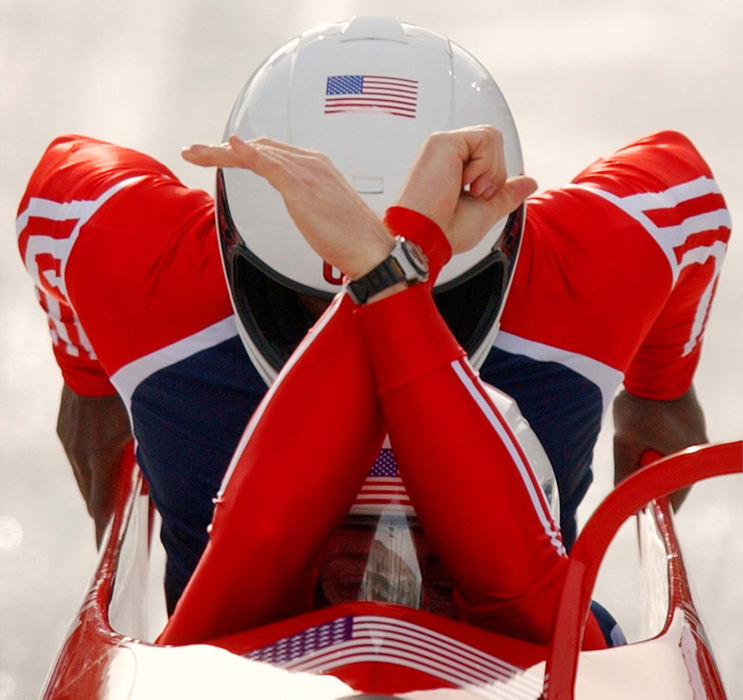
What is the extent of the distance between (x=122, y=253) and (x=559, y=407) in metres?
0.76

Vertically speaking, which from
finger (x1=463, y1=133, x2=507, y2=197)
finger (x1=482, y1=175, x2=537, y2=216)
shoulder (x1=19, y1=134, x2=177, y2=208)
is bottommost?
shoulder (x1=19, y1=134, x2=177, y2=208)

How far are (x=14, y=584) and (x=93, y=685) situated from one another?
1598 mm

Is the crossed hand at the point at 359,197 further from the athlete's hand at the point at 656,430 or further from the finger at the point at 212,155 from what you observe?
the athlete's hand at the point at 656,430

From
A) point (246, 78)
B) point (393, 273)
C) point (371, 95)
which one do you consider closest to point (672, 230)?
point (371, 95)

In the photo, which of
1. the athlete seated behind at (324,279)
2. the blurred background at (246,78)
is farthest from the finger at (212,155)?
the blurred background at (246,78)

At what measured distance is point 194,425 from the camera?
2451 millimetres

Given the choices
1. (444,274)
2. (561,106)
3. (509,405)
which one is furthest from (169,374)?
(561,106)

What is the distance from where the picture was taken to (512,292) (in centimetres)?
248

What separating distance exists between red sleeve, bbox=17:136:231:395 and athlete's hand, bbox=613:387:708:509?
87 centimetres

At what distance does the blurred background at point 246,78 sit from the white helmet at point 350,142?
3.77ft

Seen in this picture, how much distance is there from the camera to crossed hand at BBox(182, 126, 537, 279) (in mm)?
1790

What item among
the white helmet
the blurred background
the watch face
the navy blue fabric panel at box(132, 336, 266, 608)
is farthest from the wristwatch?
the blurred background

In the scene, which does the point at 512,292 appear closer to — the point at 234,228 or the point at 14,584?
the point at 234,228

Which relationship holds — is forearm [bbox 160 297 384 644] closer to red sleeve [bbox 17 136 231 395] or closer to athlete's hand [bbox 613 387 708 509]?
red sleeve [bbox 17 136 231 395]
